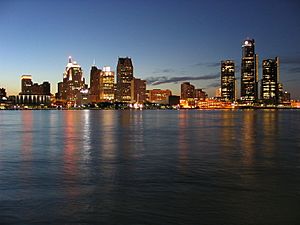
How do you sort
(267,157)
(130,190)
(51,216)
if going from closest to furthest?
(51,216), (130,190), (267,157)

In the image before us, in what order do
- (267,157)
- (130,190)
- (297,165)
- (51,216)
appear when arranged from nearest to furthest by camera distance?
(51,216) → (130,190) → (297,165) → (267,157)

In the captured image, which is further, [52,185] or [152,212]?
[52,185]

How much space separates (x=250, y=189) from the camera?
14.6 metres

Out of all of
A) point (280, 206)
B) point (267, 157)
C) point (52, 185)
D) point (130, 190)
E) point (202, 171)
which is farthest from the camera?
point (267, 157)

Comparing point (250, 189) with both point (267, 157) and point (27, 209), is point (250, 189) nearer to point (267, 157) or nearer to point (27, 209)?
point (27, 209)

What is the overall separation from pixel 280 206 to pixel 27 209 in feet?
28.0

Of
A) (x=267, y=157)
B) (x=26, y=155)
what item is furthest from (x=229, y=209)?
(x=26, y=155)

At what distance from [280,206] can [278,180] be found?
14.9 feet

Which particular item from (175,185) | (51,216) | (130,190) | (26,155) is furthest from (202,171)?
(26,155)

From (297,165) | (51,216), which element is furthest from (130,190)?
(297,165)

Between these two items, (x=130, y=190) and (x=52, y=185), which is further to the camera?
(x=52, y=185)

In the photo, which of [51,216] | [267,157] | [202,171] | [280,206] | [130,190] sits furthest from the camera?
[267,157]

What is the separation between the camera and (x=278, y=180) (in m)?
16.4

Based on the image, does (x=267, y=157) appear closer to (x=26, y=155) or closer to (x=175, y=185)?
(x=175, y=185)
